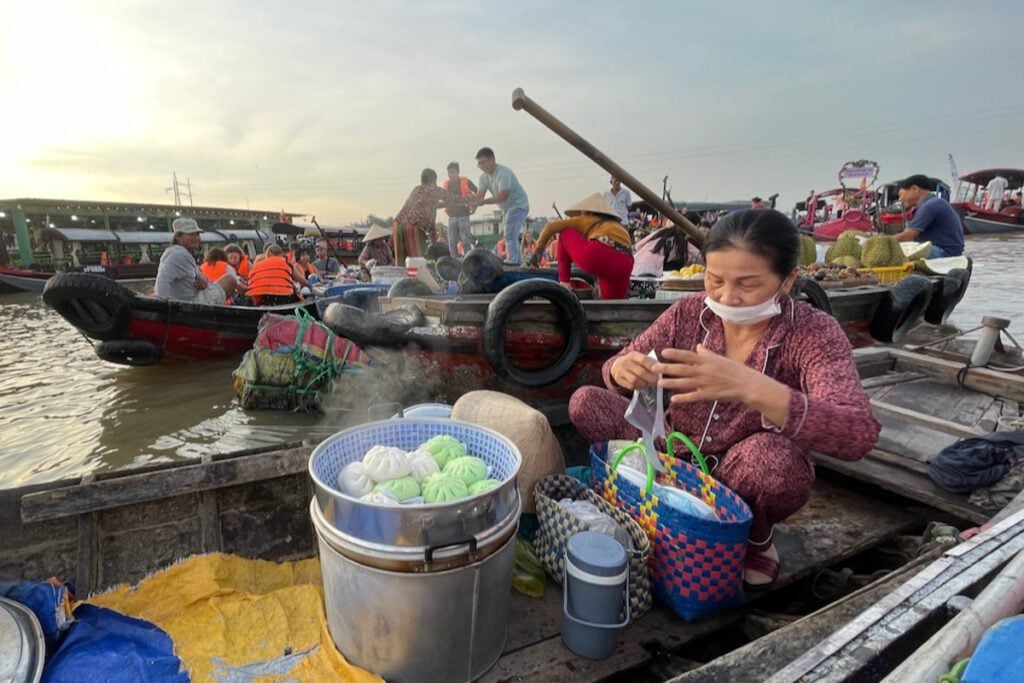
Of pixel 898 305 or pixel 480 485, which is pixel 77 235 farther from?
pixel 898 305

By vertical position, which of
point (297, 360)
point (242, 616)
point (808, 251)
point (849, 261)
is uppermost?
point (808, 251)

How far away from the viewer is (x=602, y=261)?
14.0ft

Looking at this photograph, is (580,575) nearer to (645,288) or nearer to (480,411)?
(480,411)

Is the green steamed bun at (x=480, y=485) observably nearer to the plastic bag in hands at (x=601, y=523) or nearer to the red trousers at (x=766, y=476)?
the plastic bag in hands at (x=601, y=523)

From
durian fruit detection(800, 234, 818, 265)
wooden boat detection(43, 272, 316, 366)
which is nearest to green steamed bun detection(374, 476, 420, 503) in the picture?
wooden boat detection(43, 272, 316, 366)

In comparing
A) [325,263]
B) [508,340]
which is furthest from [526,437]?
[325,263]

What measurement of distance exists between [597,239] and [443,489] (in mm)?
3066

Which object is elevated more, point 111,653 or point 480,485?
point 480,485

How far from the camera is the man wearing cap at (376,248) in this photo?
43.7 feet

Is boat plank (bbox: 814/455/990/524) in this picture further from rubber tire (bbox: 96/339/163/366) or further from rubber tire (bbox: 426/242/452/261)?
rubber tire (bbox: 96/339/163/366)

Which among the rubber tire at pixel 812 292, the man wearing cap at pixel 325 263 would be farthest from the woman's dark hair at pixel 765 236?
the man wearing cap at pixel 325 263

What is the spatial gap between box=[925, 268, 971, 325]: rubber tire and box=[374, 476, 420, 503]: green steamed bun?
779 cm

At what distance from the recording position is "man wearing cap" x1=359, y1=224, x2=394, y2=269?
13.3 meters

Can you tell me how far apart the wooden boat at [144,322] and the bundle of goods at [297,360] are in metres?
1.63
